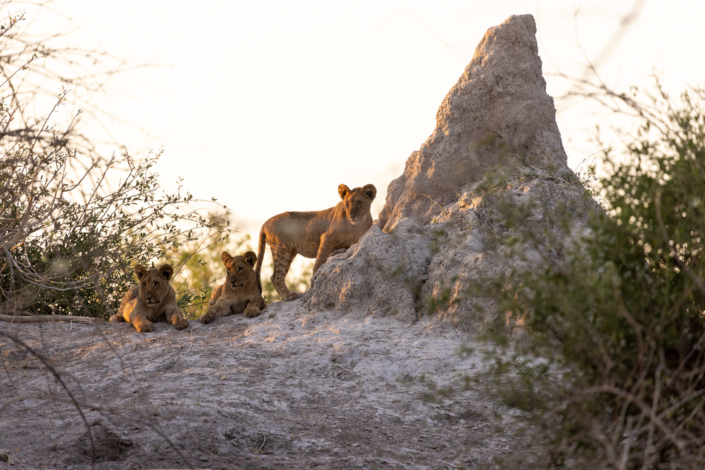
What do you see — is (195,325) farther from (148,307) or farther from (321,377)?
(321,377)

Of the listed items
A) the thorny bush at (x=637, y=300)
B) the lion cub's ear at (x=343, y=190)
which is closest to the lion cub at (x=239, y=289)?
the lion cub's ear at (x=343, y=190)

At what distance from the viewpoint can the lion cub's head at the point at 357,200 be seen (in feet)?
29.3

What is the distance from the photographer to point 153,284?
27.4 ft

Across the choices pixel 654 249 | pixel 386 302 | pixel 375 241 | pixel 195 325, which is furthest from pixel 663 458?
pixel 195 325

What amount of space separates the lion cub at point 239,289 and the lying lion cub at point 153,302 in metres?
0.49

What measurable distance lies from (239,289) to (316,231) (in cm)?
153

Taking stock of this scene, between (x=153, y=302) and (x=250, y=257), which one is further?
(x=250, y=257)

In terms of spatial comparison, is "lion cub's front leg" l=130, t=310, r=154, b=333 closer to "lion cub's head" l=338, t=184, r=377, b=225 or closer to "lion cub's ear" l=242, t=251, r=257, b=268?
"lion cub's ear" l=242, t=251, r=257, b=268

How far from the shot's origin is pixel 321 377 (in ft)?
20.2

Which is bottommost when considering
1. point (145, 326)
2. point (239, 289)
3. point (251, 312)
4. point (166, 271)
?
point (145, 326)

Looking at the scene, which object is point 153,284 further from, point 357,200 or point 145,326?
point 357,200

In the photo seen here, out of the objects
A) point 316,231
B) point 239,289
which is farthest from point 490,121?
point 239,289

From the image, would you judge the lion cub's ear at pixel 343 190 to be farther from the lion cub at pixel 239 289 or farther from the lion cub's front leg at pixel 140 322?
the lion cub's front leg at pixel 140 322

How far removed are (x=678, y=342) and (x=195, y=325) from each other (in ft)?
19.8
